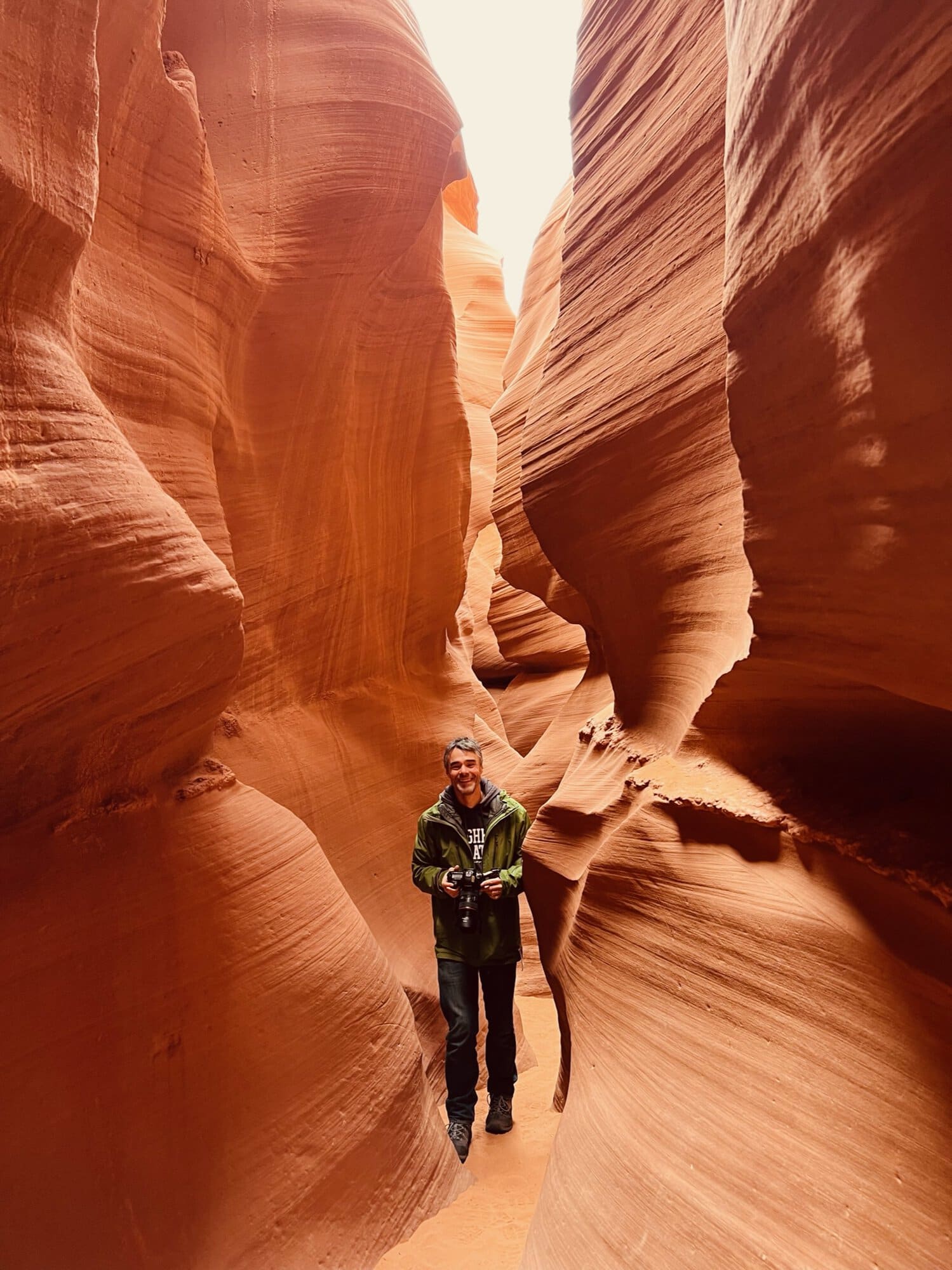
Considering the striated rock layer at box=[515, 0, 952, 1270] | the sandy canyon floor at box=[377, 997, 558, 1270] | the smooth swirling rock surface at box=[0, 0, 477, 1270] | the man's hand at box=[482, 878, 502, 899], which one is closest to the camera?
the striated rock layer at box=[515, 0, 952, 1270]

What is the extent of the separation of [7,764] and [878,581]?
2.32 meters

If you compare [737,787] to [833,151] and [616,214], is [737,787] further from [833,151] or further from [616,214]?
[616,214]

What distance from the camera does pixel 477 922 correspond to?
3.06 metres

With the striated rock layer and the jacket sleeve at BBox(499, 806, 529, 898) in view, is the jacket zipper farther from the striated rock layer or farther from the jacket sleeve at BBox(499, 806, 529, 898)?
the striated rock layer

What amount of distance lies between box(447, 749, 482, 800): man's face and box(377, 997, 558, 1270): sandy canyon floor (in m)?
1.43

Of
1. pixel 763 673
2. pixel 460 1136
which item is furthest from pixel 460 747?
pixel 460 1136

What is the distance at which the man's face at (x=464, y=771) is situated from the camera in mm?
3139

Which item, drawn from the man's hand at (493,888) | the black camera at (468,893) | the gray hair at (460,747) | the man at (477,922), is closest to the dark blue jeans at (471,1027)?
the man at (477,922)

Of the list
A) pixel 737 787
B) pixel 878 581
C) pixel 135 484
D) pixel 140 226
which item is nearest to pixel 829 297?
pixel 878 581

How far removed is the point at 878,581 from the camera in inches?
57.4

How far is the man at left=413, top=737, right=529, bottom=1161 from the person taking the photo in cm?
309

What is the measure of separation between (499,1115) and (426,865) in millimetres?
1100

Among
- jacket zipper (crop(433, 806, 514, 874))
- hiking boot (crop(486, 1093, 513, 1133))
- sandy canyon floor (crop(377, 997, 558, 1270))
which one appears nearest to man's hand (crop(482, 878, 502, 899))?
jacket zipper (crop(433, 806, 514, 874))

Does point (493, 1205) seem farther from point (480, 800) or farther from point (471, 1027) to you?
point (480, 800)
